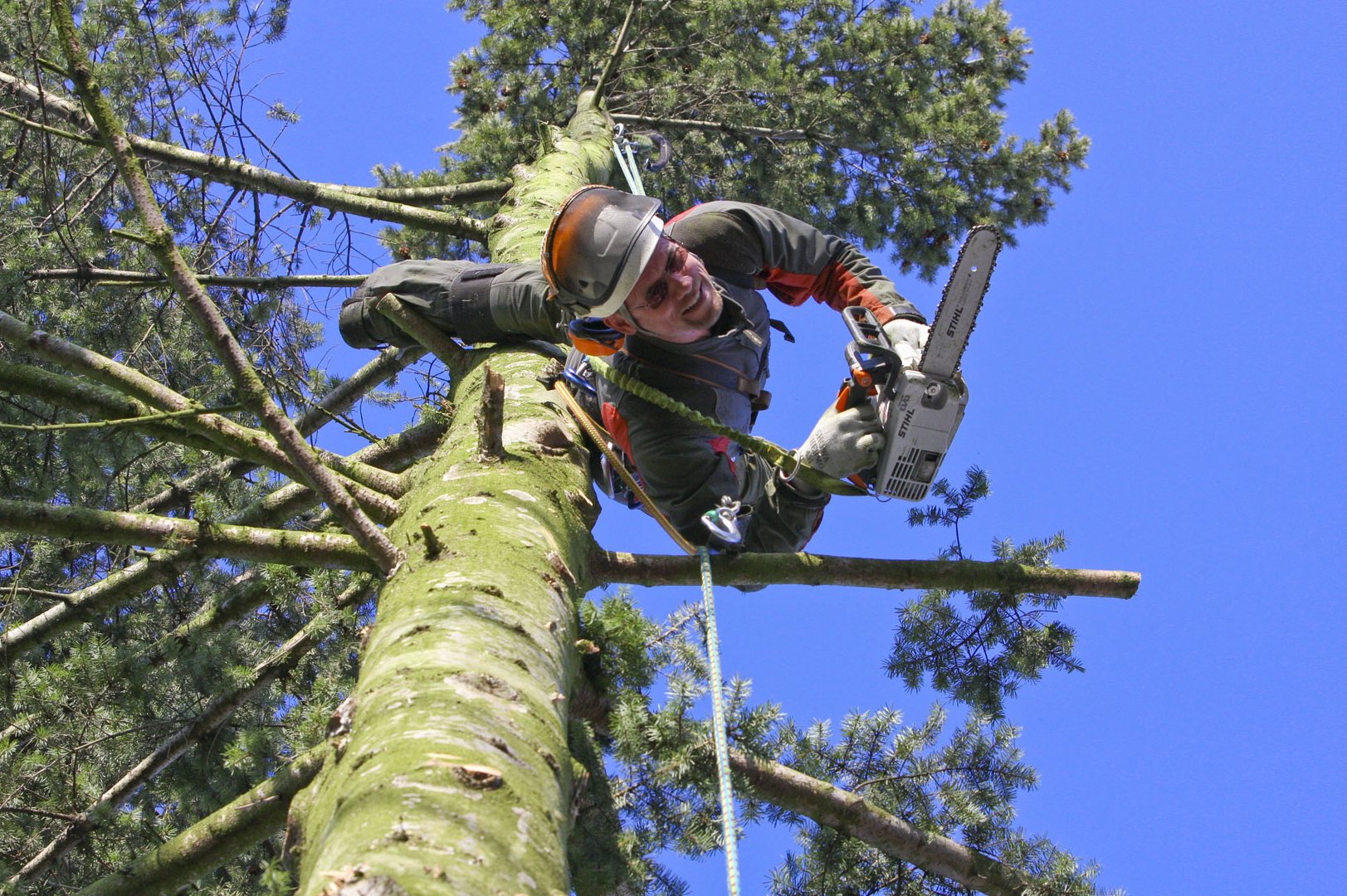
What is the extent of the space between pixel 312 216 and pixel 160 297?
2.85ft

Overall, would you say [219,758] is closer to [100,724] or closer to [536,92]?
[100,724]

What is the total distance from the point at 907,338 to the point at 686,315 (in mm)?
617

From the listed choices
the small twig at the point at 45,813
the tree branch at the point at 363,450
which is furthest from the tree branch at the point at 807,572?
the small twig at the point at 45,813

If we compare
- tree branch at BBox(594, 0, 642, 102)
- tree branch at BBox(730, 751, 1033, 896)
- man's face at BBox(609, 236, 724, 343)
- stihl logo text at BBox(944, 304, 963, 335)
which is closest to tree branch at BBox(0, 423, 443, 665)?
man's face at BBox(609, 236, 724, 343)

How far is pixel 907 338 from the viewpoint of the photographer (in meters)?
2.86

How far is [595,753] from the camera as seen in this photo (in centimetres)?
236

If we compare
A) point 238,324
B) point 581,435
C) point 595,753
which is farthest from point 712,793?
point 238,324

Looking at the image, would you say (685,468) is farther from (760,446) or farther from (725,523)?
(725,523)

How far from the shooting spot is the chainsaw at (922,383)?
8.79ft

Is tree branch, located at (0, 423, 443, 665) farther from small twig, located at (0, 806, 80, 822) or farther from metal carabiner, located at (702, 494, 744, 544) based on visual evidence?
metal carabiner, located at (702, 494, 744, 544)

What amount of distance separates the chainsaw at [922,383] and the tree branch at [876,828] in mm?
801

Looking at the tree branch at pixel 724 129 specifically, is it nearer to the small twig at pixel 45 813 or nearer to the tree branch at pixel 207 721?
the tree branch at pixel 207 721

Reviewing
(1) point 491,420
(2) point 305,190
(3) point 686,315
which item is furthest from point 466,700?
(2) point 305,190

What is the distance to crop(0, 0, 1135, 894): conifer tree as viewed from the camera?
185cm
